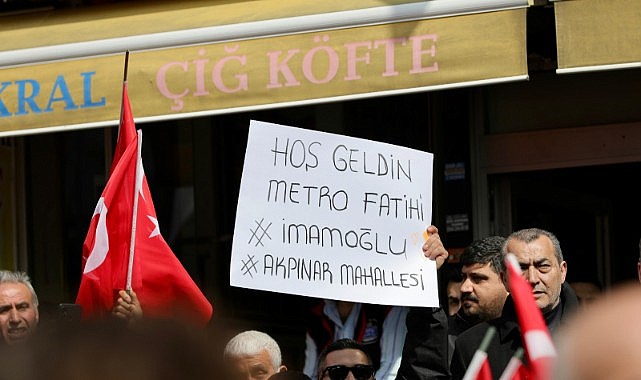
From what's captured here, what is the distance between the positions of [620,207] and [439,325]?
12.6 feet

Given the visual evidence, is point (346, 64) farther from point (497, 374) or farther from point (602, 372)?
point (602, 372)

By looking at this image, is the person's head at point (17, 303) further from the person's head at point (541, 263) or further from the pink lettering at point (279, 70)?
the person's head at point (541, 263)

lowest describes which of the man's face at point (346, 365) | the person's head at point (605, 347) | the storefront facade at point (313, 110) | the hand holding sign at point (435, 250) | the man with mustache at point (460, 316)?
the man's face at point (346, 365)

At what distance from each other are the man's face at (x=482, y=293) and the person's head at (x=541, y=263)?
0.29m

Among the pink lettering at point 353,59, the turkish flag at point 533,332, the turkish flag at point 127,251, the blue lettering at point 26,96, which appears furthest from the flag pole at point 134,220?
the turkish flag at point 533,332

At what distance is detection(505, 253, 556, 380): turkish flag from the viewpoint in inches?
68.7

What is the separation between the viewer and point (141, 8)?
6.69 metres

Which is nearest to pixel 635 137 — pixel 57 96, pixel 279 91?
pixel 279 91

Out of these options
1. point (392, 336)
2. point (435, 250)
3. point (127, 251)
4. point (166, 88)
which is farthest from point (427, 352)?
point (166, 88)

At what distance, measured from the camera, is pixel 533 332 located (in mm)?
1900

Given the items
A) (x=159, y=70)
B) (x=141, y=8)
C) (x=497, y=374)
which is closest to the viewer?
(x=497, y=374)

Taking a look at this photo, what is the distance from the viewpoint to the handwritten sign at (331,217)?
4.60m

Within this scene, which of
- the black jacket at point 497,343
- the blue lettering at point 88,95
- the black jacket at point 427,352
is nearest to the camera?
the black jacket at point 497,343

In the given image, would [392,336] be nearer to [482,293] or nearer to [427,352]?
[482,293]
